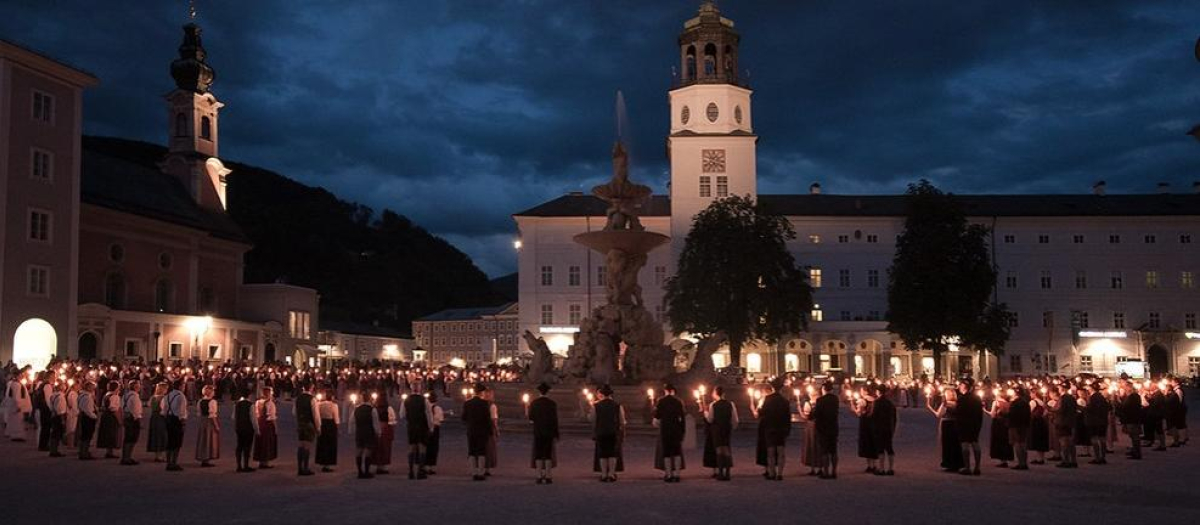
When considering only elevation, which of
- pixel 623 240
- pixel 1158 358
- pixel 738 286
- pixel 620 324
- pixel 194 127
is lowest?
pixel 1158 358

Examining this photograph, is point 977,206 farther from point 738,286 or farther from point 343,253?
point 343,253

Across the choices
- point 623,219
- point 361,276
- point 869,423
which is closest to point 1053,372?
point 623,219

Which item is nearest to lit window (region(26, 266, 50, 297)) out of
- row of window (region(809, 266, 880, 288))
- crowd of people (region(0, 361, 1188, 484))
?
crowd of people (region(0, 361, 1188, 484))

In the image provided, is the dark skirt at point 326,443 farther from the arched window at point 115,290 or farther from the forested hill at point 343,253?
the forested hill at point 343,253

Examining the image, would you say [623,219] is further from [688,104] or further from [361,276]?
[361,276]

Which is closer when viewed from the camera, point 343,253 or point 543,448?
point 543,448

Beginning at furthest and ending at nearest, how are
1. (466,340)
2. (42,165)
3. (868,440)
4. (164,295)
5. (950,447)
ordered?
(466,340), (164,295), (42,165), (950,447), (868,440)

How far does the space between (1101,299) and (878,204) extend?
15.1m

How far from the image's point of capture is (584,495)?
507 inches

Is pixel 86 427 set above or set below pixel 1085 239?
below

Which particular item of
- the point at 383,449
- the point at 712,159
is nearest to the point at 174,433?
the point at 383,449

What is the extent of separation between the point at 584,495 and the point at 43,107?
37.2m

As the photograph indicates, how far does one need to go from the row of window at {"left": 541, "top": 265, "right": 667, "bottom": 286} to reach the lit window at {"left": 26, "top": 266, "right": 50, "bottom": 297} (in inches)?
1203

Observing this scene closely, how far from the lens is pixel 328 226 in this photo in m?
160
